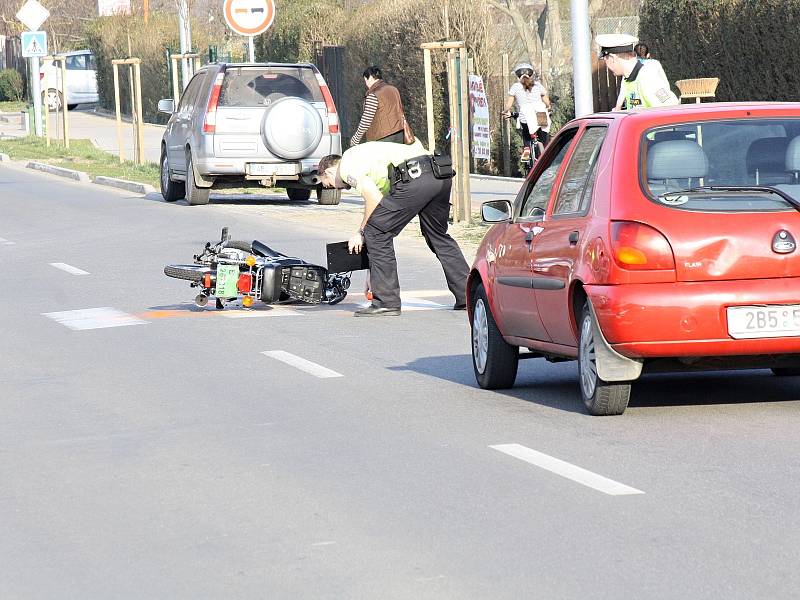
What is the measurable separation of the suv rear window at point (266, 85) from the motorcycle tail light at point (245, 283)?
11108 millimetres

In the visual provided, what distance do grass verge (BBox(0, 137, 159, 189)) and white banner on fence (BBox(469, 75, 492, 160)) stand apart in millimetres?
9475

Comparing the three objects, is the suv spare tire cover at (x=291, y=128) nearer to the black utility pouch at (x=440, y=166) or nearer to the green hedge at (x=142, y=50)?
the black utility pouch at (x=440, y=166)

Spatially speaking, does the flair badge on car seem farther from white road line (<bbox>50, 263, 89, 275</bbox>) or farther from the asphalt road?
white road line (<bbox>50, 263, 89, 275</bbox>)

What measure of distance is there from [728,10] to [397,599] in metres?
19.4

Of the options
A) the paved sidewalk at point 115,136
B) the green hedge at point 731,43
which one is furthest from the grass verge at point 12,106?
the green hedge at point 731,43

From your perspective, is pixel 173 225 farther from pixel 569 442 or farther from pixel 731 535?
pixel 731 535

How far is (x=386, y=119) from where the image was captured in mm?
19297

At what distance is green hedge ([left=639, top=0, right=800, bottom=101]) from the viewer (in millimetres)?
22203

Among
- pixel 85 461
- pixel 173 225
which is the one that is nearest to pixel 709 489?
pixel 85 461

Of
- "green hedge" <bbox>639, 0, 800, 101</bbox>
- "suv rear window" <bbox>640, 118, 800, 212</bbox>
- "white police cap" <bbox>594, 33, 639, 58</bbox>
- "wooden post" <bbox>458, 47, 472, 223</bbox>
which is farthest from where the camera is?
"green hedge" <bbox>639, 0, 800, 101</bbox>

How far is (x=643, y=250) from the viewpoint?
806 cm

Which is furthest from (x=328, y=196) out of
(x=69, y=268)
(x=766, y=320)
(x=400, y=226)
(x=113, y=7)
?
(x=113, y=7)

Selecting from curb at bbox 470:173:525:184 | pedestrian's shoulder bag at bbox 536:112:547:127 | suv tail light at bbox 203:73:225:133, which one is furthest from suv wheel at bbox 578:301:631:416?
curb at bbox 470:173:525:184

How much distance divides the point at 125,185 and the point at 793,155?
24.0m
